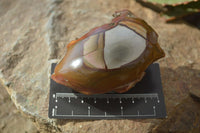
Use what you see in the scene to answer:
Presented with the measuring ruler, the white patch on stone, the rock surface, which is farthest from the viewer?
the rock surface

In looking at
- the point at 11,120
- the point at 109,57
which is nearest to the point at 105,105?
the point at 109,57

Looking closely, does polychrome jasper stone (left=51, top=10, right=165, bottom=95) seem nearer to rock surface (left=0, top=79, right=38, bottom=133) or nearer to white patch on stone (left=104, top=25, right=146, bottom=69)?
white patch on stone (left=104, top=25, right=146, bottom=69)

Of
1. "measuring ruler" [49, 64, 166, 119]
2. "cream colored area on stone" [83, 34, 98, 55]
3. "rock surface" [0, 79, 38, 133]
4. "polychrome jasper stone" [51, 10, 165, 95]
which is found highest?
"cream colored area on stone" [83, 34, 98, 55]

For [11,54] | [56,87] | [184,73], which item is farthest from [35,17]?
[184,73]

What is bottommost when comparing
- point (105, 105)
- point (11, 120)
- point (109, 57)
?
point (11, 120)

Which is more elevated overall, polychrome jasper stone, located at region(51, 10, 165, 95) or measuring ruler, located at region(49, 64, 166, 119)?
polychrome jasper stone, located at region(51, 10, 165, 95)

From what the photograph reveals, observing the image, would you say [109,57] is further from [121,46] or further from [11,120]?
[11,120]

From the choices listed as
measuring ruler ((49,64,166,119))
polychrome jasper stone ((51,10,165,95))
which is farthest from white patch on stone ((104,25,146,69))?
measuring ruler ((49,64,166,119))
